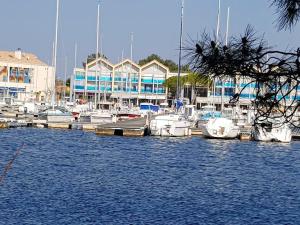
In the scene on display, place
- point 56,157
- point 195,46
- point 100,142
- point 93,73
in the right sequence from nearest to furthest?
1. point 195,46
2. point 56,157
3. point 100,142
4. point 93,73

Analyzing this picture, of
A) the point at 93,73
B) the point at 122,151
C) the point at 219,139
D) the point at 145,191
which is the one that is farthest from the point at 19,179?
the point at 93,73

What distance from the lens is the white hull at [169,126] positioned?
191ft

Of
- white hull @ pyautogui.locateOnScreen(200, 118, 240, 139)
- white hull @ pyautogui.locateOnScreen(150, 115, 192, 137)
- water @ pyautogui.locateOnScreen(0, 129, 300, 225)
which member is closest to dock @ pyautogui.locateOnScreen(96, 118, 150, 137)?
white hull @ pyautogui.locateOnScreen(150, 115, 192, 137)

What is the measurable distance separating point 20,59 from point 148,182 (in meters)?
105

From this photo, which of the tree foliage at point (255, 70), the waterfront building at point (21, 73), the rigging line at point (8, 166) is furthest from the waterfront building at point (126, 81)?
the tree foliage at point (255, 70)

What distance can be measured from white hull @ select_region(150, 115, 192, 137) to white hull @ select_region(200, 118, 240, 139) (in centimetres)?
173

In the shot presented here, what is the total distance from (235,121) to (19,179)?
3446cm

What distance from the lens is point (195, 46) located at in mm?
9273

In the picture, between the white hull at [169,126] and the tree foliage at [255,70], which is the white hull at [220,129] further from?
the tree foliage at [255,70]

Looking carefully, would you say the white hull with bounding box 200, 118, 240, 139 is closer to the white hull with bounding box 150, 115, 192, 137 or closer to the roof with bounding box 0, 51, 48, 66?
the white hull with bounding box 150, 115, 192, 137

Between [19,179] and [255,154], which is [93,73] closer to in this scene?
[255,154]

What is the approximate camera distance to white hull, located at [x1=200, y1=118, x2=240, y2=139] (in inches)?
2293

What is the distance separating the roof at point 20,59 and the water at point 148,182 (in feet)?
245

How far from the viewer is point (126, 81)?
381ft
